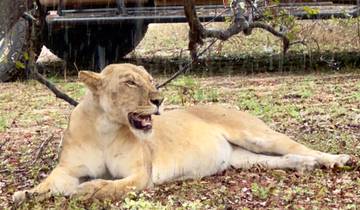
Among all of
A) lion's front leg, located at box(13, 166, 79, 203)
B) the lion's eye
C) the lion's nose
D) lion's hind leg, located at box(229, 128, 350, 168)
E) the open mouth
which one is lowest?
lion's hind leg, located at box(229, 128, 350, 168)

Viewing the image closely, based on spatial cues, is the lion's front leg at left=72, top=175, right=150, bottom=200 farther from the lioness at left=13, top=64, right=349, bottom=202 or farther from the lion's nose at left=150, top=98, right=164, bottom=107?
the lion's nose at left=150, top=98, right=164, bottom=107

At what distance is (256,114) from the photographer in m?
7.51

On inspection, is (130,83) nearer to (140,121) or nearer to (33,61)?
(140,121)

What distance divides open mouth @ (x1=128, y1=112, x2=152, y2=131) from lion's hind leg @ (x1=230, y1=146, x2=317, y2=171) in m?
1.07

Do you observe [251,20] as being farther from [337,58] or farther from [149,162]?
[337,58]

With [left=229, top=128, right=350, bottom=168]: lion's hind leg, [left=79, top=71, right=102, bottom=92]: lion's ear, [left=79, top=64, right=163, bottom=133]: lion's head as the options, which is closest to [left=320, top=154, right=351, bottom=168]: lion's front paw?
[left=229, top=128, right=350, bottom=168]: lion's hind leg

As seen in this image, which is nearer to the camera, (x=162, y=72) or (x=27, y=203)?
(x=27, y=203)

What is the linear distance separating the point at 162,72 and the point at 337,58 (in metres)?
2.34

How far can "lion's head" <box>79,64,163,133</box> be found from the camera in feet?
14.7

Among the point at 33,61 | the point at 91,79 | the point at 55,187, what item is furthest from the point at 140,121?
the point at 33,61

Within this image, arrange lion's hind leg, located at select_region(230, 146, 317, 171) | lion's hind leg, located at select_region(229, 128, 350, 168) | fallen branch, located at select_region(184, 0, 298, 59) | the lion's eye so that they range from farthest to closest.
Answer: fallen branch, located at select_region(184, 0, 298, 59), lion's hind leg, located at select_region(229, 128, 350, 168), lion's hind leg, located at select_region(230, 146, 317, 171), the lion's eye

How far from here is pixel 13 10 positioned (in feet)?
14.5

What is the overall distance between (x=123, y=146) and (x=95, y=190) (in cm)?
39

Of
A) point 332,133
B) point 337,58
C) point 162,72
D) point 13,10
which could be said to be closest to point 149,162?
point 13,10
